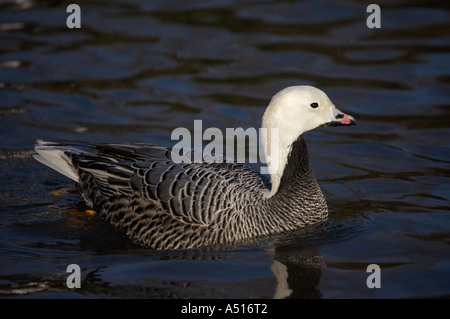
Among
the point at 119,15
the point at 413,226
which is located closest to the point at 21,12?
the point at 119,15

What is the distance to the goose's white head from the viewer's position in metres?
8.27

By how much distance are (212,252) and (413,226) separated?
2578 mm

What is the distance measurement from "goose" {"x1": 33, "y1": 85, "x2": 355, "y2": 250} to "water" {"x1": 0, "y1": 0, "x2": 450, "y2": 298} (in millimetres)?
198

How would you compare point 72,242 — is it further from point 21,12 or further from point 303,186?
point 21,12

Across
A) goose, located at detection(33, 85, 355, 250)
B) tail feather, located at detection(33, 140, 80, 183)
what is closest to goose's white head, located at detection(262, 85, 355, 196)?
goose, located at detection(33, 85, 355, 250)

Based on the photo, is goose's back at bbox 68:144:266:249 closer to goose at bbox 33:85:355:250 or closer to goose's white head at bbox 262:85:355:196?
goose at bbox 33:85:355:250

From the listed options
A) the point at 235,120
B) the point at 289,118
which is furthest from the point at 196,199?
the point at 235,120

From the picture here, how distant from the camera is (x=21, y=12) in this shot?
16.7 m

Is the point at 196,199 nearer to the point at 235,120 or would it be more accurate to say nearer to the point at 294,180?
the point at 294,180

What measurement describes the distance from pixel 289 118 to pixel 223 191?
1.13 metres

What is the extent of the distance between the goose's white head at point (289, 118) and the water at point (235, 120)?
0.93 metres

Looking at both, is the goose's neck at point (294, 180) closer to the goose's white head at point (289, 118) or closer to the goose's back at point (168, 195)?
the goose's white head at point (289, 118)

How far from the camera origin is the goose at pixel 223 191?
327 inches

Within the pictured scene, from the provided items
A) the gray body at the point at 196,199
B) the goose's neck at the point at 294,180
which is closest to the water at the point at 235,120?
the gray body at the point at 196,199
